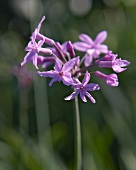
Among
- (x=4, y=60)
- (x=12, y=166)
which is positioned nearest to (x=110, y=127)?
Result: (x=12, y=166)

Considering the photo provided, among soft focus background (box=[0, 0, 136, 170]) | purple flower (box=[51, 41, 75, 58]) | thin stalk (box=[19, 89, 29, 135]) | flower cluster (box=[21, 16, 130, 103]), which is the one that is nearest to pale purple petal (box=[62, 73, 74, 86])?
flower cluster (box=[21, 16, 130, 103])

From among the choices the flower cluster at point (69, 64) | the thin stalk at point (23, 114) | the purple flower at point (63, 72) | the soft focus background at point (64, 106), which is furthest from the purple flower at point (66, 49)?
the thin stalk at point (23, 114)

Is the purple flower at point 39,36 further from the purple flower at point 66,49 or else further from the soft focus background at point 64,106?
the soft focus background at point 64,106

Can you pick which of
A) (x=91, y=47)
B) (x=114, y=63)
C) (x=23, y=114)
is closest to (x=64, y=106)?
(x=23, y=114)

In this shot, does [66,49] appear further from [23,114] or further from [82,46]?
[23,114]

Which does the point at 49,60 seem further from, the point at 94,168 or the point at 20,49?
the point at 20,49

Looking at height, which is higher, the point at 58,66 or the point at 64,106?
the point at 58,66

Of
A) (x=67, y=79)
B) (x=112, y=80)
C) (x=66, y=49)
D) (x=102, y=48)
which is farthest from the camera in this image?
(x=102, y=48)

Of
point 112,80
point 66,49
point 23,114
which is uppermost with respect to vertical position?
point 66,49
